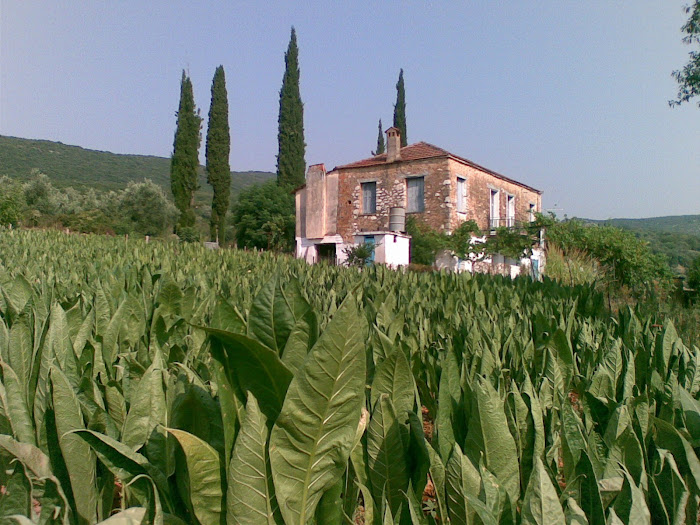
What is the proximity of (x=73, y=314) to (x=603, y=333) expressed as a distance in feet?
7.25

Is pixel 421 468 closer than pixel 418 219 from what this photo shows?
Yes

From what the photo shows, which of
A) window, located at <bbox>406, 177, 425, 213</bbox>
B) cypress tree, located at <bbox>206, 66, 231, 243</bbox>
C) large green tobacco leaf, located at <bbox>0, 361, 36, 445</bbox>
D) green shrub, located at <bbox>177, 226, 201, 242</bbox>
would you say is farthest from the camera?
cypress tree, located at <bbox>206, 66, 231, 243</bbox>

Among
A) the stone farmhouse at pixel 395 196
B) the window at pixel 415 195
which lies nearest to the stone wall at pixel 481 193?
the stone farmhouse at pixel 395 196

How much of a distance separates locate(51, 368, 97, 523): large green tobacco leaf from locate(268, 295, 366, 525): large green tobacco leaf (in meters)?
0.39

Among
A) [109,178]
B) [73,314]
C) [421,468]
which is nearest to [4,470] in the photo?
[73,314]

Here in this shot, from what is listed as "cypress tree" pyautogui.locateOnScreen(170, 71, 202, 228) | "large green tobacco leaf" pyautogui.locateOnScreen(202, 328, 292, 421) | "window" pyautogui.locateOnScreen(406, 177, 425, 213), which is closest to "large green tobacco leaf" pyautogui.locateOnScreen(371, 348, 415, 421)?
"large green tobacco leaf" pyautogui.locateOnScreen(202, 328, 292, 421)

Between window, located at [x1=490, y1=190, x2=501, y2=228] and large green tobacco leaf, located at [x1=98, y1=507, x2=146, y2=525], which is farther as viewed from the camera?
window, located at [x1=490, y1=190, x2=501, y2=228]

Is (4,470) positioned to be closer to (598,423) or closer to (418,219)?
(598,423)

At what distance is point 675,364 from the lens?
1716 mm

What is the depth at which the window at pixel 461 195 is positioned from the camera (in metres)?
24.3

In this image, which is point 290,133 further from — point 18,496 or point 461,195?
point 18,496

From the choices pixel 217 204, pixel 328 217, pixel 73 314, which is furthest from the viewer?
pixel 217 204

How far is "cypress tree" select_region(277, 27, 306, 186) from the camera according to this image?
3594 cm

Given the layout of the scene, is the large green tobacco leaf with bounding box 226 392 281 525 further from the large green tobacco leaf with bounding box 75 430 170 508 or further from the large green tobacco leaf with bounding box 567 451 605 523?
the large green tobacco leaf with bounding box 567 451 605 523
